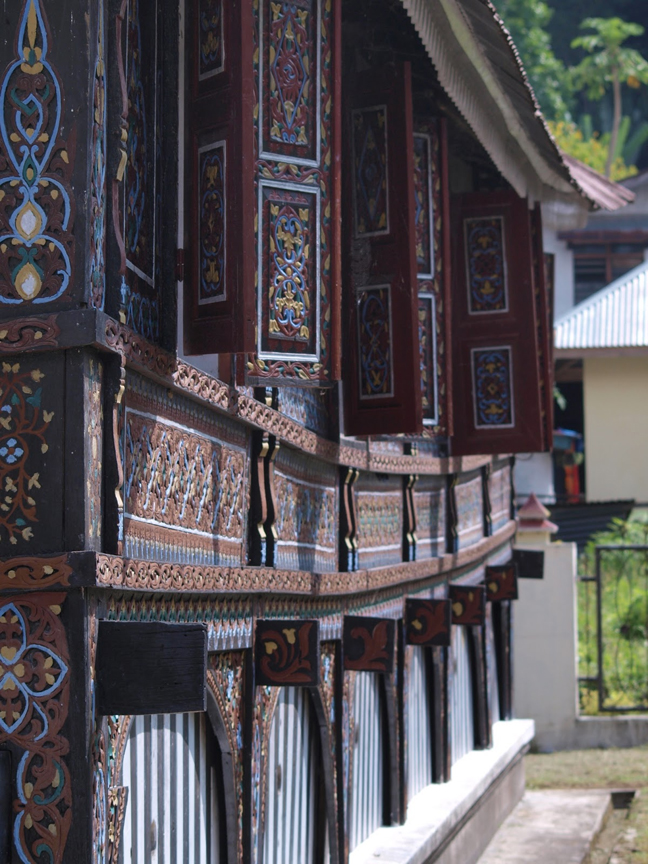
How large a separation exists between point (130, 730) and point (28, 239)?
1.48 metres

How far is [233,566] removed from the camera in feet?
16.4

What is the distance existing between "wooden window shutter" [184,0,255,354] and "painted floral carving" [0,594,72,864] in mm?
1149

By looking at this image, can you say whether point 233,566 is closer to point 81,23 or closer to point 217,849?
point 217,849

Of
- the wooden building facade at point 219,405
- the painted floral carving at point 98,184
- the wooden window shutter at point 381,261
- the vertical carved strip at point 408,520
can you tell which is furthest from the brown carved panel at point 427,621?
the painted floral carving at point 98,184

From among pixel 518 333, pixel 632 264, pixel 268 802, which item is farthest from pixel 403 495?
pixel 632 264

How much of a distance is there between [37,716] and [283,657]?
1.88m

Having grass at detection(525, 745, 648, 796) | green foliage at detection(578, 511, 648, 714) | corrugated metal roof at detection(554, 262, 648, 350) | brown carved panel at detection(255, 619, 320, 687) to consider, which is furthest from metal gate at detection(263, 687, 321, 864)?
corrugated metal roof at detection(554, 262, 648, 350)

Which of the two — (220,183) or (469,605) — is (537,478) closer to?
(469,605)

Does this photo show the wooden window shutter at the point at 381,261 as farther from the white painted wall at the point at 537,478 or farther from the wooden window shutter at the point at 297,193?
the white painted wall at the point at 537,478

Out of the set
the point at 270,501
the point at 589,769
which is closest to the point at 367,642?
the point at 270,501

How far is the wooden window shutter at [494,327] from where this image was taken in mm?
9031

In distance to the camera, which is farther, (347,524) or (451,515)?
(451,515)

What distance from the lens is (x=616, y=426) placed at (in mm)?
24625

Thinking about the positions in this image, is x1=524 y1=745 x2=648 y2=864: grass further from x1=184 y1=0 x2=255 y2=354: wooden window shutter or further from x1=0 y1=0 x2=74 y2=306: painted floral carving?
x1=0 y1=0 x2=74 y2=306: painted floral carving
